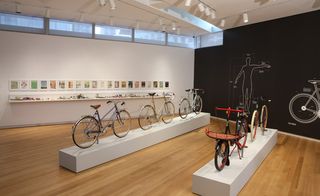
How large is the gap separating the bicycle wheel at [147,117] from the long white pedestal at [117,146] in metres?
0.15

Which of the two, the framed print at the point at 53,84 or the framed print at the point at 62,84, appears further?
the framed print at the point at 62,84

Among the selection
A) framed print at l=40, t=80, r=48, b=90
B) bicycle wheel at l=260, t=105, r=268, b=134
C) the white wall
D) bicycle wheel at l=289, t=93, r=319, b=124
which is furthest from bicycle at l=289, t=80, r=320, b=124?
framed print at l=40, t=80, r=48, b=90

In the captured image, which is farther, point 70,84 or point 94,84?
point 94,84

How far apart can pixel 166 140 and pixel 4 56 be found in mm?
5085

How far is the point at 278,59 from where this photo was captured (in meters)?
6.61

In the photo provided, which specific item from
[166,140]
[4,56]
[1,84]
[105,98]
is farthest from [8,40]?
[166,140]

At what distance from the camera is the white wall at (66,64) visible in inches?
249

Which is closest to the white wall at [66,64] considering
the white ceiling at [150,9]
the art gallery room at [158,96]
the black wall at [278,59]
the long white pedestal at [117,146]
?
the art gallery room at [158,96]

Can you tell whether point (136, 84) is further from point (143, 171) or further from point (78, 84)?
point (143, 171)

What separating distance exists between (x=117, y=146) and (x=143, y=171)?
0.81m

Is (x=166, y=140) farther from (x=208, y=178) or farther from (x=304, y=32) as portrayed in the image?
(x=304, y=32)

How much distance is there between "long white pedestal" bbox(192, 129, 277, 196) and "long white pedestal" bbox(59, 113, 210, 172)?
1793 mm

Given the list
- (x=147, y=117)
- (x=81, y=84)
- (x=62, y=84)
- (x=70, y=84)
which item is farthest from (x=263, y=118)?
(x=62, y=84)

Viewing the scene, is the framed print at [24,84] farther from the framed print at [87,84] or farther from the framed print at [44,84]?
the framed print at [87,84]
